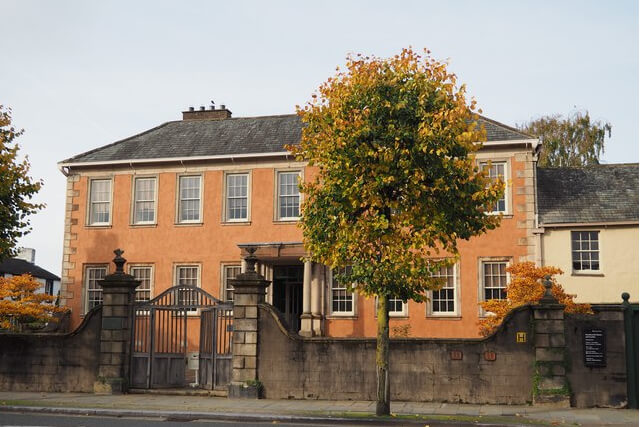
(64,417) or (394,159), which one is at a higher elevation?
(394,159)

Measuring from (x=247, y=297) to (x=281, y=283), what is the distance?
10211 mm

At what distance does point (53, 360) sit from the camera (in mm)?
19188

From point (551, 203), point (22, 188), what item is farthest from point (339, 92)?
point (551, 203)

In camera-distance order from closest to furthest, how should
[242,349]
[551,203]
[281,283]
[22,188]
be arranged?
[242,349]
[22,188]
[551,203]
[281,283]

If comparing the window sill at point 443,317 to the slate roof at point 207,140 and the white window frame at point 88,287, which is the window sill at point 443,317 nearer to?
the slate roof at point 207,140

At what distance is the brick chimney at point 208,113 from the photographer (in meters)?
32.8

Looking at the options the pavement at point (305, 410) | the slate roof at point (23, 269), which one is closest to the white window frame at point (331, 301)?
the pavement at point (305, 410)

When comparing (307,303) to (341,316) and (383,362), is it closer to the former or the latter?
(341,316)

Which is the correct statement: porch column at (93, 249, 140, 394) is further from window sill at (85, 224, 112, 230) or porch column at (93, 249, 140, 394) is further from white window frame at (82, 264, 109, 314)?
window sill at (85, 224, 112, 230)

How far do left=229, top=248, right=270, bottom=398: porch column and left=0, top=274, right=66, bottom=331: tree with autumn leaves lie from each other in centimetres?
1188

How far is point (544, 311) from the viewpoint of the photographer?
1627 centimetres

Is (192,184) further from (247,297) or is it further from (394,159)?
(394,159)

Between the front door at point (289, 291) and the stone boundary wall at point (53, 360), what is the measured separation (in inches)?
392

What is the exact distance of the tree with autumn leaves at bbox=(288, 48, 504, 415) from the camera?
1447 cm
